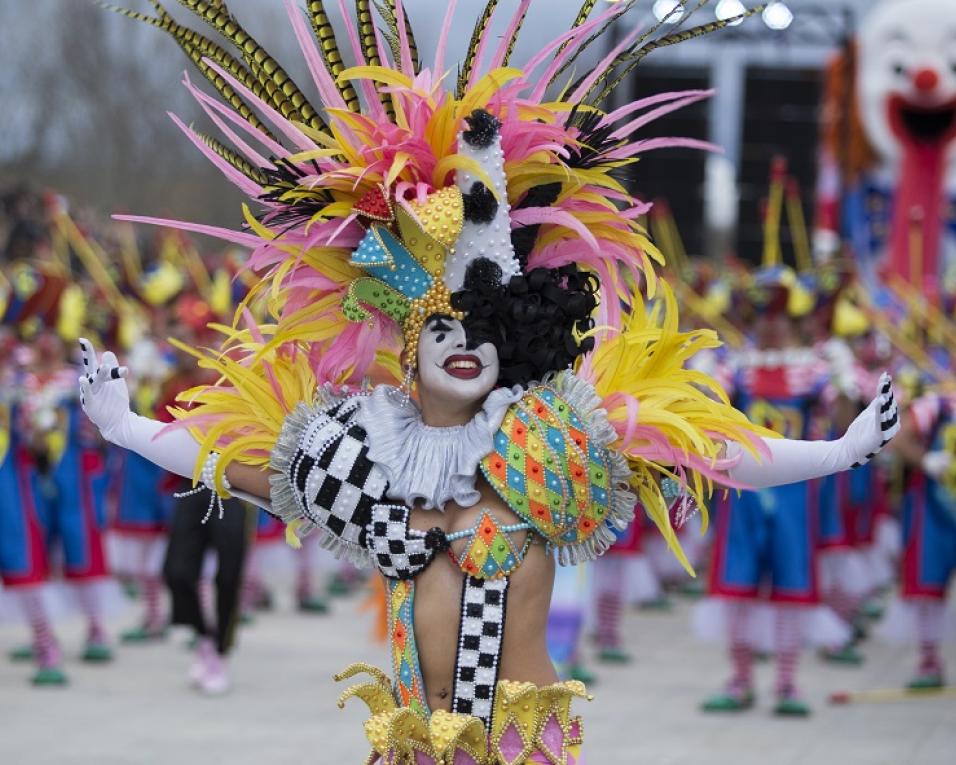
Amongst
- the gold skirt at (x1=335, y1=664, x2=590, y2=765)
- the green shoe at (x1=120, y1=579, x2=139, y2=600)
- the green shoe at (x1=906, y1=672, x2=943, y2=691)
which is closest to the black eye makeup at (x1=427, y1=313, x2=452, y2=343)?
the gold skirt at (x1=335, y1=664, x2=590, y2=765)

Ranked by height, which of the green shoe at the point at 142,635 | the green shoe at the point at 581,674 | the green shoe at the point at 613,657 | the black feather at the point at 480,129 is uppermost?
the black feather at the point at 480,129

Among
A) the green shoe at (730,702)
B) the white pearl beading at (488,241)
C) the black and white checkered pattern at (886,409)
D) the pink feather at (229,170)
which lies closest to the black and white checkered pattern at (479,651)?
the white pearl beading at (488,241)

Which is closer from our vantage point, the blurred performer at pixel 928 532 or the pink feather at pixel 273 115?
the pink feather at pixel 273 115

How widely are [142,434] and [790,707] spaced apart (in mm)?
4525

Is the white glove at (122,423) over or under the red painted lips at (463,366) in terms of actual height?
under

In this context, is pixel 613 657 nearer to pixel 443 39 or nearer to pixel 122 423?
pixel 122 423

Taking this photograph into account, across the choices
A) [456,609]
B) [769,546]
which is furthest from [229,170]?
[769,546]

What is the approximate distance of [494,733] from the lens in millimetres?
3861

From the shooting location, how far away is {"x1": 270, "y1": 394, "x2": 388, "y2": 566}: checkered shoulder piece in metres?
3.94

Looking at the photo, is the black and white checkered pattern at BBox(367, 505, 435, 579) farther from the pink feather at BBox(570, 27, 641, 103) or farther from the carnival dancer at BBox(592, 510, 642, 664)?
the carnival dancer at BBox(592, 510, 642, 664)

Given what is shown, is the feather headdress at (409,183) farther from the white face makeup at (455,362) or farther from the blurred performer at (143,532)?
the blurred performer at (143,532)

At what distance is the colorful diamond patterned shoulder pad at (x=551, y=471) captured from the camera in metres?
3.89

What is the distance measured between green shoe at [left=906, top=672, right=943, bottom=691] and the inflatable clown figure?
5.20m

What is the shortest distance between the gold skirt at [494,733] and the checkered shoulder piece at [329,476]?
16.0 inches
